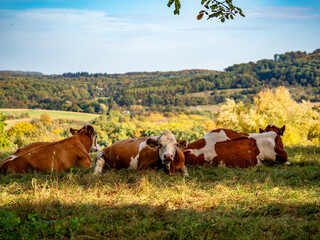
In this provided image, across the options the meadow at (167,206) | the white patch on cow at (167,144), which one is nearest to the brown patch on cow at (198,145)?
the meadow at (167,206)

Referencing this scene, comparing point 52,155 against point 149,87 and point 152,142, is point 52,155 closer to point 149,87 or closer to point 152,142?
point 152,142

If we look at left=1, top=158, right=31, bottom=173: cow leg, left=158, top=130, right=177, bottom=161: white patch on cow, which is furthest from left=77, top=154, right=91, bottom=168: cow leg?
left=158, top=130, right=177, bottom=161: white patch on cow

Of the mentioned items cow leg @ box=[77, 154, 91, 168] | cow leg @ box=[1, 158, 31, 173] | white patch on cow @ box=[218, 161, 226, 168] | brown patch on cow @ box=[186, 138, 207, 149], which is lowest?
white patch on cow @ box=[218, 161, 226, 168]

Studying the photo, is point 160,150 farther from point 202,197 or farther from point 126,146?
point 202,197

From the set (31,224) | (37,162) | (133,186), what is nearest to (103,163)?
(37,162)

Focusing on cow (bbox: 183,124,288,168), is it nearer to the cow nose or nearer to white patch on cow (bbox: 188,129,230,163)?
white patch on cow (bbox: 188,129,230,163)

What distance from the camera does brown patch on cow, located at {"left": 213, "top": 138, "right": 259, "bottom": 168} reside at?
28.7 ft

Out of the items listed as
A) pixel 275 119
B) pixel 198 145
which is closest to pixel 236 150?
pixel 198 145

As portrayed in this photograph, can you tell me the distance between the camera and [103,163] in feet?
27.6

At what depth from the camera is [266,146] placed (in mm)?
9094

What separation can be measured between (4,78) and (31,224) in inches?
4760

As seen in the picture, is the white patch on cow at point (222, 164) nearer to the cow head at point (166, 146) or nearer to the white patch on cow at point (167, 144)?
the cow head at point (166, 146)

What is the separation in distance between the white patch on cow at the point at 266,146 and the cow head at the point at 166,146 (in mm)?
2621

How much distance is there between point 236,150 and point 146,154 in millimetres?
2579
